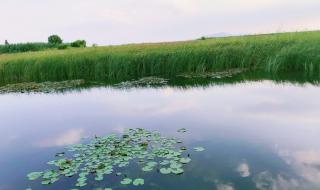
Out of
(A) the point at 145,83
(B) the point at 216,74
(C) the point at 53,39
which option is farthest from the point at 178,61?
(C) the point at 53,39

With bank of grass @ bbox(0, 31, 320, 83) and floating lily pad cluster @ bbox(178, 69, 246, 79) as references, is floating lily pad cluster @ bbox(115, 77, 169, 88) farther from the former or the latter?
bank of grass @ bbox(0, 31, 320, 83)

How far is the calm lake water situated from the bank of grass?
1712mm

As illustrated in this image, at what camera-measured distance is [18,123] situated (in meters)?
7.80

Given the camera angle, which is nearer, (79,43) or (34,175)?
(34,175)

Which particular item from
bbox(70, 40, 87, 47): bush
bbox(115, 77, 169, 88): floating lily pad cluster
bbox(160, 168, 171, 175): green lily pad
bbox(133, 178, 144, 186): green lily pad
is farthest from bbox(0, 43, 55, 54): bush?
bbox(133, 178, 144, 186): green lily pad

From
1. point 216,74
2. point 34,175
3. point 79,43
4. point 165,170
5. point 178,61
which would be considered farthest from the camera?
point 79,43

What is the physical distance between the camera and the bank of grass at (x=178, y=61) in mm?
11023

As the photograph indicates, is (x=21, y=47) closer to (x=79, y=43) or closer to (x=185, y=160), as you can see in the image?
(x=79, y=43)

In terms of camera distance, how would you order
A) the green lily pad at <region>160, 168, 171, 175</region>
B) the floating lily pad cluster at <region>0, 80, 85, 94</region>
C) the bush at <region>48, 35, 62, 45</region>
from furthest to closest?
the bush at <region>48, 35, 62, 45</region>, the floating lily pad cluster at <region>0, 80, 85, 94</region>, the green lily pad at <region>160, 168, 171, 175</region>

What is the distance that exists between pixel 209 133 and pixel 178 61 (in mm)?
7148

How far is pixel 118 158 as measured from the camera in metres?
4.84

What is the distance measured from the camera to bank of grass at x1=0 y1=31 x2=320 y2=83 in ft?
36.2

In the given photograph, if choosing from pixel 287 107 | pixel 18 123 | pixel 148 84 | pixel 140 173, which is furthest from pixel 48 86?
pixel 140 173

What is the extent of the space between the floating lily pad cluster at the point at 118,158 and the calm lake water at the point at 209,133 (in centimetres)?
12
